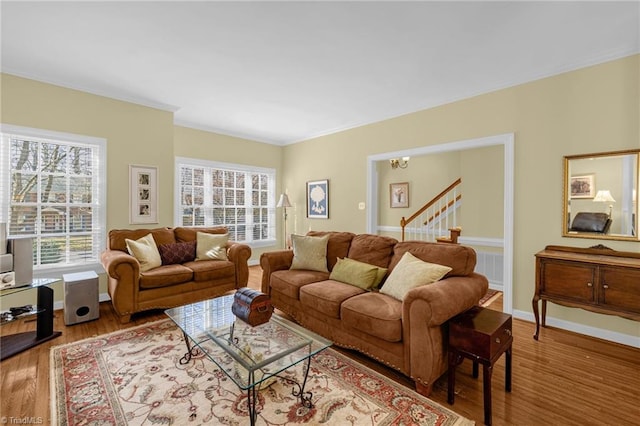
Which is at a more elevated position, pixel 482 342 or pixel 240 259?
pixel 240 259

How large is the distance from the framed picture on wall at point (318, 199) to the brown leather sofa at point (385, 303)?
209 cm

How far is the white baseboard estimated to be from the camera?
2.68 metres

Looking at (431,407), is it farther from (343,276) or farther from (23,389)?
(23,389)

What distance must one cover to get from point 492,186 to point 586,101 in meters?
2.21

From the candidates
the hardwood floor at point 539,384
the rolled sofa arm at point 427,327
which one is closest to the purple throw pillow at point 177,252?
the hardwood floor at point 539,384

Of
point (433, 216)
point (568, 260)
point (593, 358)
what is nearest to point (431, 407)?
point (593, 358)

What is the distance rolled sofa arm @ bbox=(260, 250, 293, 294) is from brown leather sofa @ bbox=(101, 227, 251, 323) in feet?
2.36

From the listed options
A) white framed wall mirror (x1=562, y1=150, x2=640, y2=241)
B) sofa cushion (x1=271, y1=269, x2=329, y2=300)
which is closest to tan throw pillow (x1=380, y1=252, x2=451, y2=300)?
sofa cushion (x1=271, y1=269, x2=329, y2=300)

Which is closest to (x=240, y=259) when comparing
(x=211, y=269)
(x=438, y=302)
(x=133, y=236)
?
(x=211, y=269)

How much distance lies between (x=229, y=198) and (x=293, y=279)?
324cm

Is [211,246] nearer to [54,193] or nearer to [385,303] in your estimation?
[54,193]

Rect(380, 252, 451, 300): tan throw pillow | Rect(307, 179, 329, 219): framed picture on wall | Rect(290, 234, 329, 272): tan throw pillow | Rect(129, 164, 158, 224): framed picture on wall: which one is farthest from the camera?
Rect(307, 179, 329, 219): framed picture on wall

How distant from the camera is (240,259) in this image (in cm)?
395

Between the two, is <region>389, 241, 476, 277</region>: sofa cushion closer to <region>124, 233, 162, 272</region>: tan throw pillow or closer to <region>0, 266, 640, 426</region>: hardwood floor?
<region>0, 266, 640, 426</region>: hardwood floor
